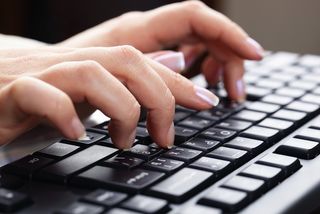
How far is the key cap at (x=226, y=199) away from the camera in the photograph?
412 mm

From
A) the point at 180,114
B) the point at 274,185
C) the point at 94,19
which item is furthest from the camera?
the point at 94,19

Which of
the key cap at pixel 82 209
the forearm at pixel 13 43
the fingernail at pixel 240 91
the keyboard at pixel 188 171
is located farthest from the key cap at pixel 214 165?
the forearm at pixel 13 43

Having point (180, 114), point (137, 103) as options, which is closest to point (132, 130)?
point (137, 103)

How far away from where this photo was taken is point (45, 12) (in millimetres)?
1629

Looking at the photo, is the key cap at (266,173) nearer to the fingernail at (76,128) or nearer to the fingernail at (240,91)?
the fingernail at (76,128)

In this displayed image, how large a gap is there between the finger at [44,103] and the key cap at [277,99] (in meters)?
0.28

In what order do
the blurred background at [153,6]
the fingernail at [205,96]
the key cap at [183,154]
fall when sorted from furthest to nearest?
the blurred background at [153,6] → the fingernail at [205,96] → the key cap at [183,154]

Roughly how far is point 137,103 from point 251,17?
114 centimetres

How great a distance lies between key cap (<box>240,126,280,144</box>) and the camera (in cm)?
56

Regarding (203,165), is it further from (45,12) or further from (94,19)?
(45,12)

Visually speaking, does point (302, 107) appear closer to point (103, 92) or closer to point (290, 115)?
point (290, 115)

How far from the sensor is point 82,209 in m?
0.40

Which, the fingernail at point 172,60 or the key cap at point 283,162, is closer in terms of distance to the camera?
the key cap at point 283,162

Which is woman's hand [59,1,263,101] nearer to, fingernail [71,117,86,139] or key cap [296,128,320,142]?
key cap [296,128,320,142]
